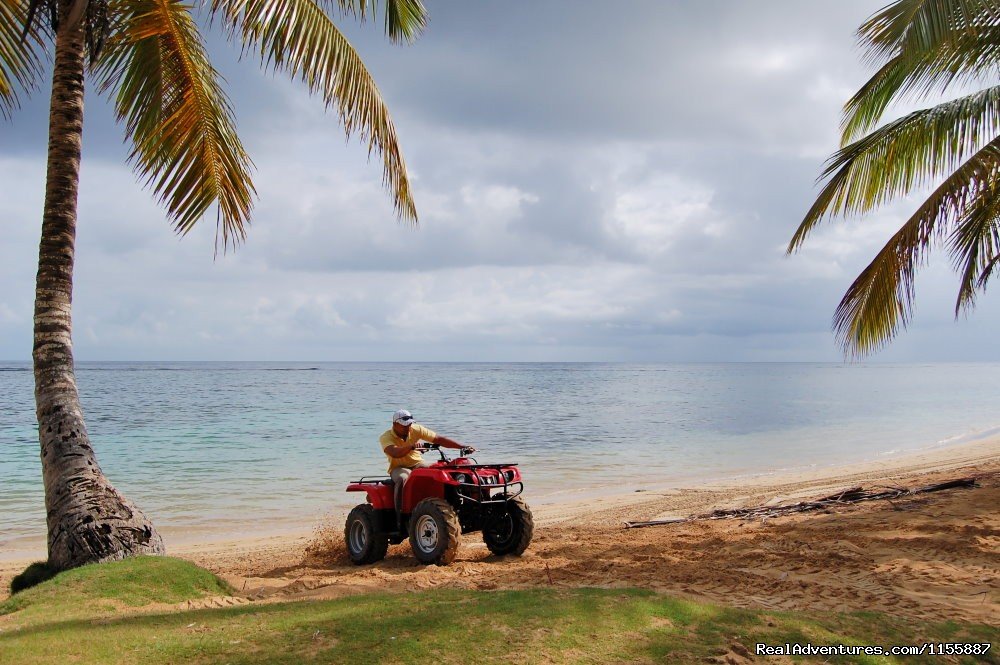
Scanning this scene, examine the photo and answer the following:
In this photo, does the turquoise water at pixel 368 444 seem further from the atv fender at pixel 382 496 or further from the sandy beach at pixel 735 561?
the atv fender at pixel 382 496

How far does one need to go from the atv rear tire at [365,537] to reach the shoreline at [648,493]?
265cm

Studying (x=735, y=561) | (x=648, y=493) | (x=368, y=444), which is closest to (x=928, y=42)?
(x=735, y=561)

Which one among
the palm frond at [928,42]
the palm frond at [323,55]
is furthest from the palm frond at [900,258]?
the palm frond at [323,55]

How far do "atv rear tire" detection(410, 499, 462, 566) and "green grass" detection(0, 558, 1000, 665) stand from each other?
5.08 ft

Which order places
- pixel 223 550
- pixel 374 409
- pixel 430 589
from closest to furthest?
pixel 430 589 < pixel 223 550 < pixel 374 409

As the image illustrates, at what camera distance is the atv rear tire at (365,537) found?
7.98 m

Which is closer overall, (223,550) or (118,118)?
(118,118)

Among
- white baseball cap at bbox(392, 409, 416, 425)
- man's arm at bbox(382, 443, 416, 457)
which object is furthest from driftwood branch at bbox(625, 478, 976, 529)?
white baseball cap at bbox(392, 409, 416, 425)

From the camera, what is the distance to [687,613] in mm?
4879

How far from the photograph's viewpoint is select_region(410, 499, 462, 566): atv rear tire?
7.23 meters

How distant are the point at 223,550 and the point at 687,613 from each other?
7.60m

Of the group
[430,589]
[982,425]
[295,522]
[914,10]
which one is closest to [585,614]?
[430,589]

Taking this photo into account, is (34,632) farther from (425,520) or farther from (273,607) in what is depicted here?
(425,520)

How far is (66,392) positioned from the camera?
6910mm
